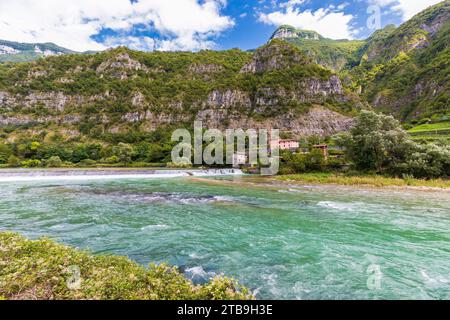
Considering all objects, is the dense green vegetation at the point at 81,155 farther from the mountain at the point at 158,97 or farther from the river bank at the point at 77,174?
the mountain at the point at 158,97

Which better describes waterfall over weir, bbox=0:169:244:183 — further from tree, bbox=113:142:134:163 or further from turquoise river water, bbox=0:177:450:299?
tree, bbox=113:142:134:163

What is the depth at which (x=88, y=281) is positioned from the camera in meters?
5.23

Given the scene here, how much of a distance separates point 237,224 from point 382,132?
33.2 meters

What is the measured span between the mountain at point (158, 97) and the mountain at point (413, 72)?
68.0ft

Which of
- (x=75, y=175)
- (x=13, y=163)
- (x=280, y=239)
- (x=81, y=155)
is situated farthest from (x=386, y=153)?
(x=13, y=163)

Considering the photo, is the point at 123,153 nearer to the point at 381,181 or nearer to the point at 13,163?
the point at 13,163

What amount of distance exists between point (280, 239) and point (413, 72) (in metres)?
158

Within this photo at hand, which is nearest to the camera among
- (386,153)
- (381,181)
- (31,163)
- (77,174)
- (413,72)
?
(381,181)

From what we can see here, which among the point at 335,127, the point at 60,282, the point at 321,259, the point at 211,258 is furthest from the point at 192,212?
the point at 335,127

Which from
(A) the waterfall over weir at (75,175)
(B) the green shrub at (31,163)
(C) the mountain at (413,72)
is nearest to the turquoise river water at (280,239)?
(A) the waterfall over weir at (75,175)

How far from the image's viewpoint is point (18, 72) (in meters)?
140

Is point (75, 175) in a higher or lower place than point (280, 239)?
lower

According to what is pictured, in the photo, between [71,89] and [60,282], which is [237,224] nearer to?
[60,282]

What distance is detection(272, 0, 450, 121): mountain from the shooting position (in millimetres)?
93125
